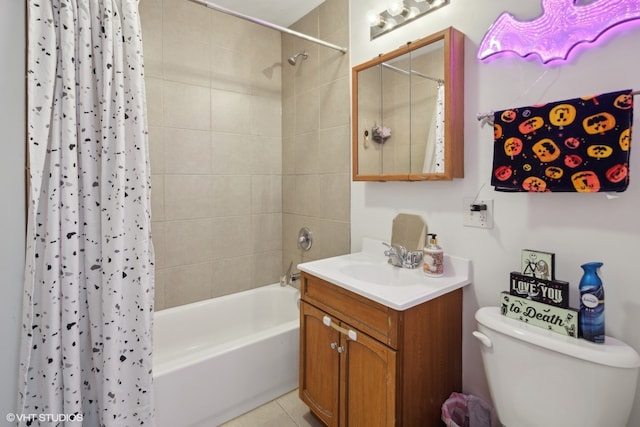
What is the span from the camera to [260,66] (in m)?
2.51

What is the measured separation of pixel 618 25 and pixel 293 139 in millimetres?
1940

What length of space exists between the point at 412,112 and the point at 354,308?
102 cm

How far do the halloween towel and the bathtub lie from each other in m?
1.49

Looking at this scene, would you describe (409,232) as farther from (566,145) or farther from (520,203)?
(566,145)

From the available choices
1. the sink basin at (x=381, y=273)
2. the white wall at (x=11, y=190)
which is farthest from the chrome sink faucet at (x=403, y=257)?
the white wall at (x=11, y=190)

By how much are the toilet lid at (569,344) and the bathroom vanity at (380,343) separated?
9.8 inches

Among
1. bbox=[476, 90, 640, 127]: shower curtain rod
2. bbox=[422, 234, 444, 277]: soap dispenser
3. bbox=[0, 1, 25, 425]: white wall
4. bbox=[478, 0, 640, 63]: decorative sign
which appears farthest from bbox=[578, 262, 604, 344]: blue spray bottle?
bbox=[0, 1, 25, 425]: white wall

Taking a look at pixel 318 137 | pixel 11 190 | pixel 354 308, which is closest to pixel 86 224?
pixel 11 190

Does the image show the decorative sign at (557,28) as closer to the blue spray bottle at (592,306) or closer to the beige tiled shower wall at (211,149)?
the blue spray bottle at (592,306)

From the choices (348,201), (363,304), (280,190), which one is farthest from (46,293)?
(280,190)

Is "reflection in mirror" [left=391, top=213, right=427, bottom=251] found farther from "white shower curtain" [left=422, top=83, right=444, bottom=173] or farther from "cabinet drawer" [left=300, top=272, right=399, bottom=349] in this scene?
"cabinet drawer" [left=300, top=272, right=399, bottom=349]

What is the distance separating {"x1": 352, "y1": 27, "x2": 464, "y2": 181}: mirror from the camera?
139 cm

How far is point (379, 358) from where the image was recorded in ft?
4.07

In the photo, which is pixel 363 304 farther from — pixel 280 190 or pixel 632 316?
pixel 280 190
